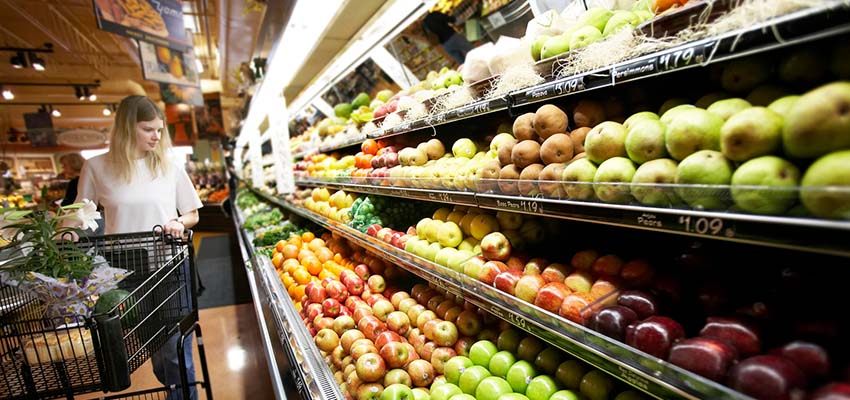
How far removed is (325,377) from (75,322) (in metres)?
0.99

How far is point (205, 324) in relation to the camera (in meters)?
4.37

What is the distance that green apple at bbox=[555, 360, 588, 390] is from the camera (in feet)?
4.20

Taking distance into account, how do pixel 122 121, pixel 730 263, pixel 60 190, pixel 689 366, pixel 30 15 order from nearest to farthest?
1. pixel 689 366
2. pixel 730 263
3. pixel 122 121
4. pixel 30 15
5. pixel 60 190

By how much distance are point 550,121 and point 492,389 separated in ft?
2.97

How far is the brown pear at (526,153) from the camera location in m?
1.42

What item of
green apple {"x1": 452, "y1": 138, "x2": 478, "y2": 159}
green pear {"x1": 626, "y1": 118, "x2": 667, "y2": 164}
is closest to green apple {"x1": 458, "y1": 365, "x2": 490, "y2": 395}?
green pear {"x1": 626, "y1": 118, "x2": 667, "y2": 164}

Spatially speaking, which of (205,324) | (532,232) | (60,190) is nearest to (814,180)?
(532,232)

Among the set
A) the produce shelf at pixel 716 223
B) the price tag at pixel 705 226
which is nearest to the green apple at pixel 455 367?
the produce shelf at pixel 716 223

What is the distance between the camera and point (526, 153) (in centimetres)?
142

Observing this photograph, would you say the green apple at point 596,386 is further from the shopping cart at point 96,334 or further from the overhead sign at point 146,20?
the overhead sign at point 146,20

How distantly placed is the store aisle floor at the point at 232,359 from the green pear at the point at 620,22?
308 centimetres

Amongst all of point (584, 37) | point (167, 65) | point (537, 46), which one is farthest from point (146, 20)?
point (584, 37)

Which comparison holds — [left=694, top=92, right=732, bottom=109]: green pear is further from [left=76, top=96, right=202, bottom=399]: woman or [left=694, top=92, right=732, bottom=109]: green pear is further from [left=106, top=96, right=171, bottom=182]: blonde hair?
[left=106, top=96, right=171, bottom=182]: blonde hair

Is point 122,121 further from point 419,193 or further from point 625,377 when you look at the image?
point 625,377
